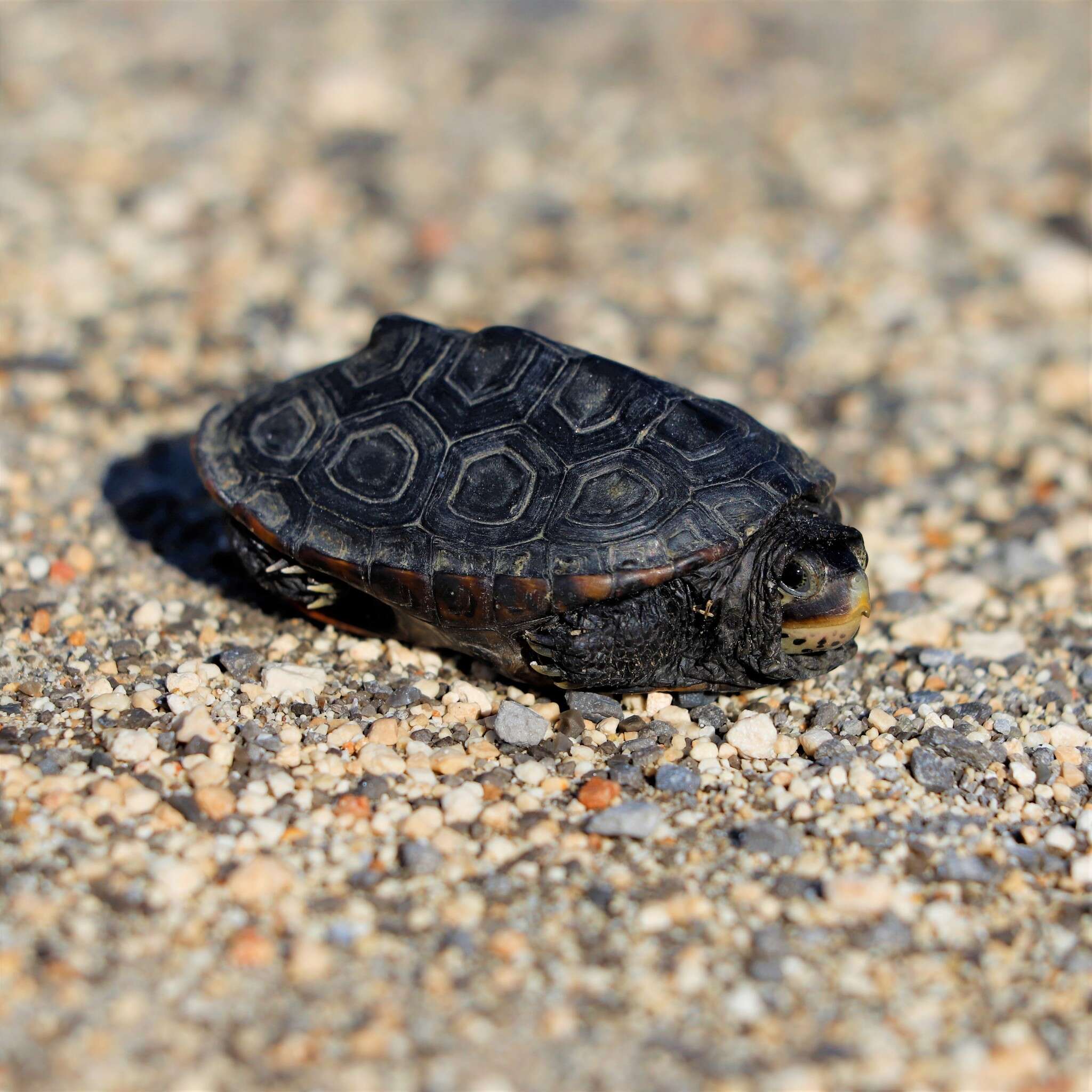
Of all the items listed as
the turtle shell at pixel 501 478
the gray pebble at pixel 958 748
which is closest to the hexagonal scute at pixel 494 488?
the turtle shell at pixel 501 478

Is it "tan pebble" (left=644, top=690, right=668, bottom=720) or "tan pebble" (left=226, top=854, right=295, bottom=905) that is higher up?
"tan pebble" (left=644, top=690, right=668, bottom=720)

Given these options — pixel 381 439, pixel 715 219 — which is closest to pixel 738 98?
pixel 715 219

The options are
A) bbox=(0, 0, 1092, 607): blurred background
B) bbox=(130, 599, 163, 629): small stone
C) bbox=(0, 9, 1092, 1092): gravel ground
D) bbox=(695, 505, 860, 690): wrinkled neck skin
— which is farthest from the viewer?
bbox=(0, 0, 1092, 607): blurred background

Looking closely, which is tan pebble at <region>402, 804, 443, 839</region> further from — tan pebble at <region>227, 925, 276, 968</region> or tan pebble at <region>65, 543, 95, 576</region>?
tan pebble at <region>65, 543, 95, 576</region>

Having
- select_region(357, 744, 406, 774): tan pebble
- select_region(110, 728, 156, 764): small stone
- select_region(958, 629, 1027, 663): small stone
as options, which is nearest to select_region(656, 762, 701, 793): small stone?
select_region(357, 744, 406, 774): tan pebble

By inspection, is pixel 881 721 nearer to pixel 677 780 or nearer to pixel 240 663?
pixel 677 780

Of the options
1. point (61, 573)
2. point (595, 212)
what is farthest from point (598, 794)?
point (595, 212)
